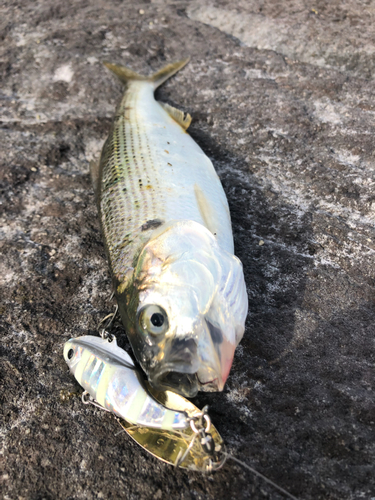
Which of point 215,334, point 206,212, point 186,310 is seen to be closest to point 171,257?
point 186,310

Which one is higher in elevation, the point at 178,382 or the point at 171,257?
the point at 171,257

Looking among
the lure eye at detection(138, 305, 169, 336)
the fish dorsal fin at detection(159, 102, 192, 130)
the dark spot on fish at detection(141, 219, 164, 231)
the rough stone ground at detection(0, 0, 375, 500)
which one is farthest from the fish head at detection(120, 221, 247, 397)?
the fish dorsal fin at detection(159, 102, 192, 130)

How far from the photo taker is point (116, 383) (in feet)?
7.32

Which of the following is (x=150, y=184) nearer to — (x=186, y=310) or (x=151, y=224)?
(x=151, y=224)

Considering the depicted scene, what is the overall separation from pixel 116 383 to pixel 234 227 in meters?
1.77

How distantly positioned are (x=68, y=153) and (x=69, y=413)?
2.89 m

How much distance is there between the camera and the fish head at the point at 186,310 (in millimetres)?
2156

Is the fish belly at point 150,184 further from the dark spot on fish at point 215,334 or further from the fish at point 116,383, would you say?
the dark spot on fish at point 215,334

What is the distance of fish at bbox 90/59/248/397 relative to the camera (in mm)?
2184

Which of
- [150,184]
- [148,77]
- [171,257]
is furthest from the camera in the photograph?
[148,77]

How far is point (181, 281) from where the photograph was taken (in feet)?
7.80

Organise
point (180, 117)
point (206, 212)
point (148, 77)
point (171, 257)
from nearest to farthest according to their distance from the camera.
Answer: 1. point (171, 257)
2. point (206, 212)
3. point (180, 117)
4. point (148, 77)

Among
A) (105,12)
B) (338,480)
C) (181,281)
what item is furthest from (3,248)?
(105,12)

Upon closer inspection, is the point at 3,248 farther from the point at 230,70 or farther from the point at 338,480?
the point at 230,70
